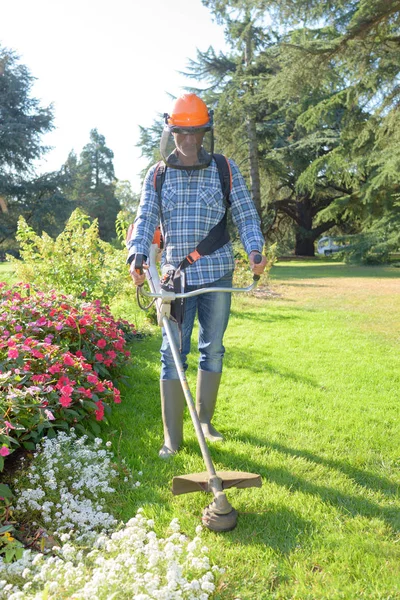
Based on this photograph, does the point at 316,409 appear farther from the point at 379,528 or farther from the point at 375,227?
the point at 375,227

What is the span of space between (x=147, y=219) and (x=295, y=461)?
1.72 meters

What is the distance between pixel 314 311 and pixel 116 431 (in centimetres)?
617

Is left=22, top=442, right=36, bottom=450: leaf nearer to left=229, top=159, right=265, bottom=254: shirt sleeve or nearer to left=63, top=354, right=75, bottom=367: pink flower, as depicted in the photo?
left=63, top=354, right=75, bottom=367: pink flower

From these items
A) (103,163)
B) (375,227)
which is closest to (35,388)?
(375,227)

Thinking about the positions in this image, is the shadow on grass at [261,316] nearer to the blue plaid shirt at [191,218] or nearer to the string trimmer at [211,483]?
the blue plaid shirt at [191,218]

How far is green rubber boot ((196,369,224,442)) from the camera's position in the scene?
10.6ft

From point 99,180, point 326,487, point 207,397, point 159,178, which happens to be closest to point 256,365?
point 207,397

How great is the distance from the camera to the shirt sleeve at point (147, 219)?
9.54 feet

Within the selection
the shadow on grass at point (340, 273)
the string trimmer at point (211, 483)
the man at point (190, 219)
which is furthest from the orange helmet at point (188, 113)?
the shadow on grass at point (340, 273)

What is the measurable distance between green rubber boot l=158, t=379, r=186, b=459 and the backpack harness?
0.34 metres

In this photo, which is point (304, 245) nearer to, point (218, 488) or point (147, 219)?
point (147, 219)

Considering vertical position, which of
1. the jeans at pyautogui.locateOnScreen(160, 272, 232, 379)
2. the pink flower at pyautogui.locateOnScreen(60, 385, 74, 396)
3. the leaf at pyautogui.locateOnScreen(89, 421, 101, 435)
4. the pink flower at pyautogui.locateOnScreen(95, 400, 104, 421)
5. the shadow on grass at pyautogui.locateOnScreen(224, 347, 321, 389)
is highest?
the jeans at pyautogui.locateOnScreen(160, 272, 232, 379)

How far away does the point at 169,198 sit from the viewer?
9.84 feet

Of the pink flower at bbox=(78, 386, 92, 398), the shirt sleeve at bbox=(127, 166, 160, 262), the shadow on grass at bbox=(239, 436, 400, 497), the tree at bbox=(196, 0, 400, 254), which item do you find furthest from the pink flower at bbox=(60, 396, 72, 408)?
the tree at bbox=(196, 0, 400, 254)
